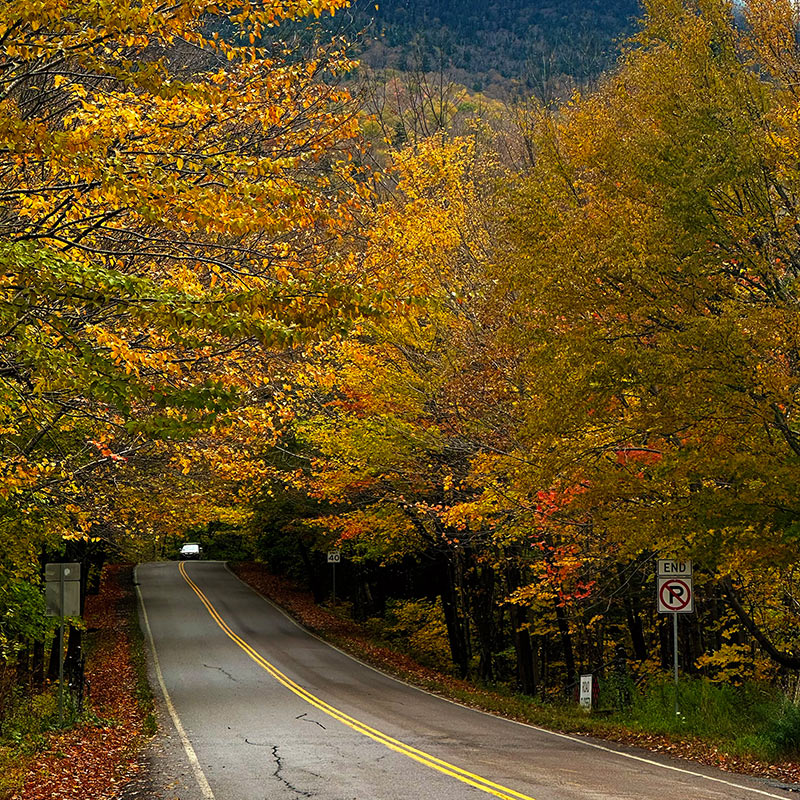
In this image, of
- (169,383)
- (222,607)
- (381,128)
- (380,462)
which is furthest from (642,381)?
(222,607)

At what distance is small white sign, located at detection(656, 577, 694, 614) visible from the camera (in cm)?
1617

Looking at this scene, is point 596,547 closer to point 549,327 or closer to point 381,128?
point 549,327

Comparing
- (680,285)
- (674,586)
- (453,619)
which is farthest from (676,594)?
(453,619)

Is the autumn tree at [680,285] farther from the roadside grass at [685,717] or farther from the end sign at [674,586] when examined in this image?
the end sign at [674,586]

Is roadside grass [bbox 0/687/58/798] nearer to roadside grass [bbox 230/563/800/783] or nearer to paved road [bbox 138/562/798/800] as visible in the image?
paved road [bbox 138/562/798/800]

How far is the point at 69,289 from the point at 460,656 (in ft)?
85.3

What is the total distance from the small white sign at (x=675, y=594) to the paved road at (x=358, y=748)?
7.92ft

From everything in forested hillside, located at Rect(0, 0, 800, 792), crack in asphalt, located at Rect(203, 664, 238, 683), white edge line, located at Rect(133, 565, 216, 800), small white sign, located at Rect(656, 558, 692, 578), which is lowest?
crack in asphalt, located at Rect(203, 664, 238, 683)

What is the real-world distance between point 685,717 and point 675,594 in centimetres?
246

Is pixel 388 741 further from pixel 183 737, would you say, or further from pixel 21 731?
pixel 21 731

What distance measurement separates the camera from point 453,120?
90.1ft

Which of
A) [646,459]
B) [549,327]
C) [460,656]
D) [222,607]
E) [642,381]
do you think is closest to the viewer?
[642,381]

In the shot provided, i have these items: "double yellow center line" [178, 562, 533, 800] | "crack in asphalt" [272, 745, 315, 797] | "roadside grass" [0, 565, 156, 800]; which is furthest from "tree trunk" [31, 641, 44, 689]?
"crack in asphalt" [272, 745, 315, 797]

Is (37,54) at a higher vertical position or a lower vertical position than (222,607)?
higher
